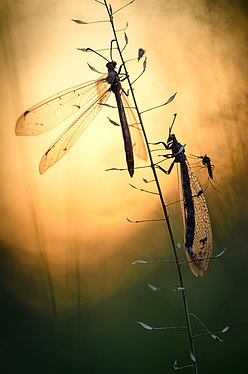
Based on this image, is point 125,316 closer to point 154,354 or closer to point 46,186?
point 154,354

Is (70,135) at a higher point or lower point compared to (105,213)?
higher

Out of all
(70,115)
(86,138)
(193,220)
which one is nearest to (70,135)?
(70,115)

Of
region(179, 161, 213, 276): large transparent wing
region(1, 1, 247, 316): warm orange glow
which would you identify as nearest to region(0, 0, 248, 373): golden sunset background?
region(1, 1, 247, 316): warm orange glow

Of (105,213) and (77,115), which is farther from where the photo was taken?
(105,213)

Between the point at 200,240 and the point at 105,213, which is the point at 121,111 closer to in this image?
the point at 200,240

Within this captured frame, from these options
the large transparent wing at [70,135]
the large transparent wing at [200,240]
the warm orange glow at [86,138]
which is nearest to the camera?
the large transparent wing at [200,240]

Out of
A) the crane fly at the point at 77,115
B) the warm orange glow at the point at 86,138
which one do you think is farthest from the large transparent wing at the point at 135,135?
the warm orange glow at the point at 86,138

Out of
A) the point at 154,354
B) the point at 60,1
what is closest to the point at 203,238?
the point at 154,354

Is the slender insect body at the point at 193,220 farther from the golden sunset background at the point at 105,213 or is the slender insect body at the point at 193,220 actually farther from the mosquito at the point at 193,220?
the golden sunset background at the point at 105,213

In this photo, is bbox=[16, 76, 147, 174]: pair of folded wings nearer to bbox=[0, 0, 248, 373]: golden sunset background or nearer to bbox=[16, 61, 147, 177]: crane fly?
bbox=[16, 61, 147, 177]: crane fly
